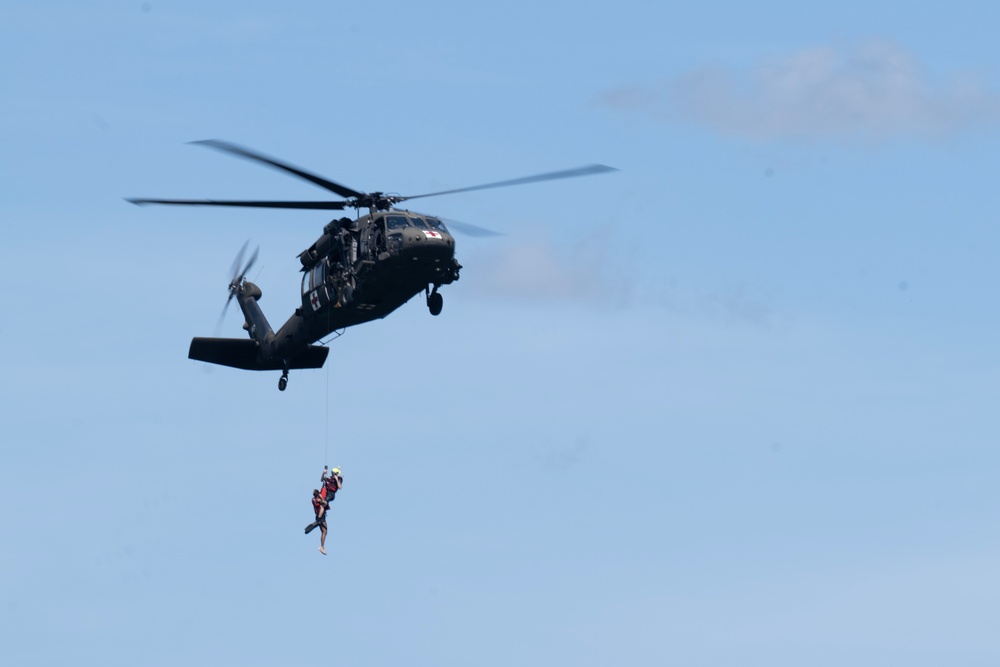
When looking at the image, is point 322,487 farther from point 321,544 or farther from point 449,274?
point 449,274

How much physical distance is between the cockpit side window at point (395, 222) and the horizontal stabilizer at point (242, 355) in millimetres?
9059

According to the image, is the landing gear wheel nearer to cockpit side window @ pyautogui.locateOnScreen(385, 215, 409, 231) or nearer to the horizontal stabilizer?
cockpit side window @ pyautogui.locateOnScreen(385, 215, 409, 231)

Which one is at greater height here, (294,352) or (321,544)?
(294,352)

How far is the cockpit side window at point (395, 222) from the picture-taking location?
222ft

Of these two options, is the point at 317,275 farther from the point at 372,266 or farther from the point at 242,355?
the point at 242,355

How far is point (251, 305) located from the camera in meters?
80.4

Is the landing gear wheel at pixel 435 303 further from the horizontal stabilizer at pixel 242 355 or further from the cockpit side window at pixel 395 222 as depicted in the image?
the horizontal stabilizer at pixel 242 355

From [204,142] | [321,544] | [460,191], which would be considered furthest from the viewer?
[321,544]

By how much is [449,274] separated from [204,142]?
1013cm

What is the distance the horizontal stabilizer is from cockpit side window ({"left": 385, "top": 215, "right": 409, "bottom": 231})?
906 centimetres

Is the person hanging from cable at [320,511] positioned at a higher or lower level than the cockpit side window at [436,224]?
lower

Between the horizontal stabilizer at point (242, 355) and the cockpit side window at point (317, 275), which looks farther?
the horizontal stabilizer at point (242, 355)

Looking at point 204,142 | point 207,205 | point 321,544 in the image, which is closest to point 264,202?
point 207,205

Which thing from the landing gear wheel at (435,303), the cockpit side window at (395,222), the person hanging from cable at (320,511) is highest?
the cockpit side window at (395,222)
